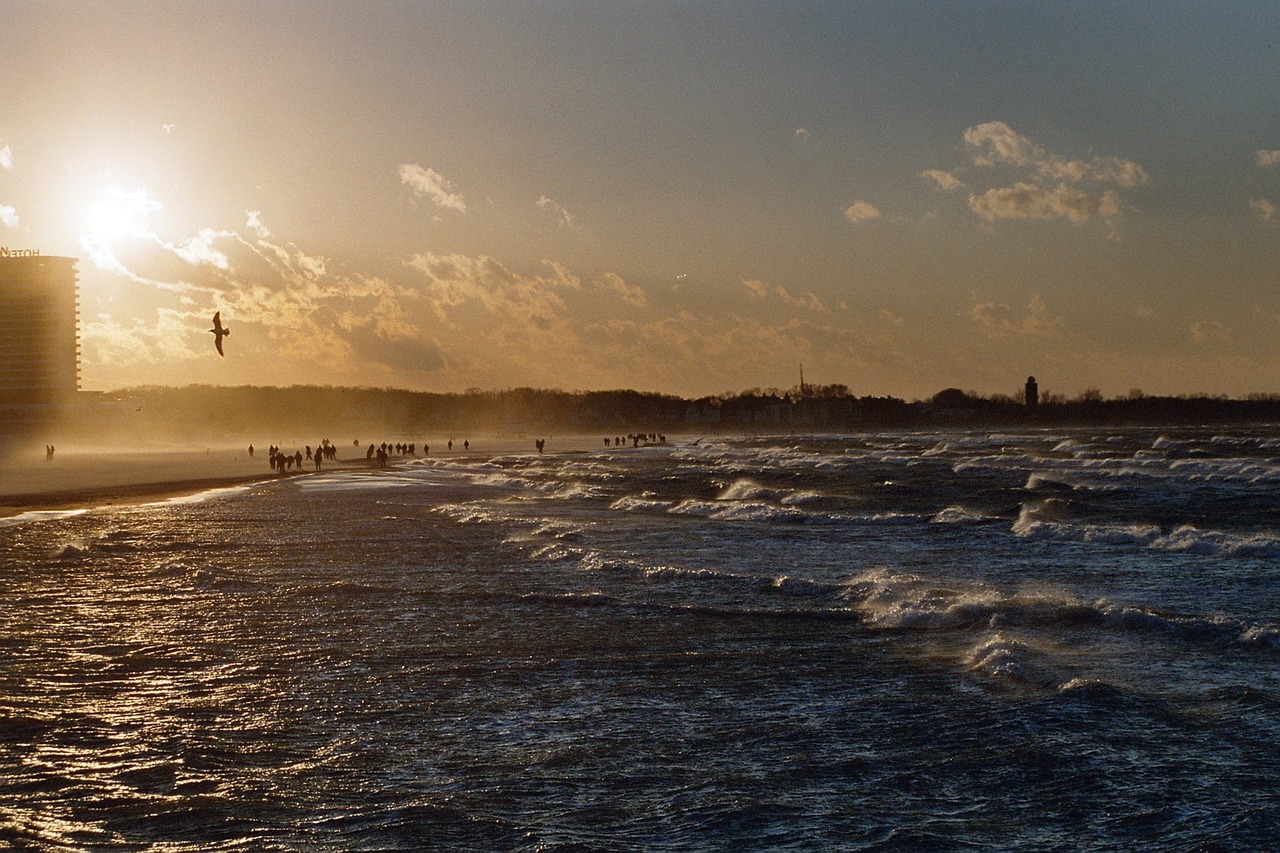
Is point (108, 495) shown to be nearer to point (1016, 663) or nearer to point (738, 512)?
point (738, 512)

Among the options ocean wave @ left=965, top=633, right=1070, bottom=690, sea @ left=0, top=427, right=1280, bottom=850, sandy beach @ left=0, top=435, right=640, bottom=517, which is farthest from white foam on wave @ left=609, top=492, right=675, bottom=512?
ocean wave @ left=965, top=633, right=1070, bottom=690

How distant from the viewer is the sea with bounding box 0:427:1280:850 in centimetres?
805

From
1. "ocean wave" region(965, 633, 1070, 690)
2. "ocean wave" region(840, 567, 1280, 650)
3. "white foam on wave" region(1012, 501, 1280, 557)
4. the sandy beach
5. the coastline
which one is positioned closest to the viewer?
"ocean wave" region(965, 633, 1070, 690)

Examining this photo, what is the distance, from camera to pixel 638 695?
1151 cm


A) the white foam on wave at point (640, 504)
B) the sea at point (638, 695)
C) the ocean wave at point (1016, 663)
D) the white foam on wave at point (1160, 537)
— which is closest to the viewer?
the sea at point (638, 695)

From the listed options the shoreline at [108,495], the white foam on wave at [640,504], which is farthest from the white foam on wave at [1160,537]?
the shoreline at [108,495]

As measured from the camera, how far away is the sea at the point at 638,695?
26.4 feet

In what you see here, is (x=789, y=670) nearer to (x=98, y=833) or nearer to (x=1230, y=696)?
(x=1230, y=696)

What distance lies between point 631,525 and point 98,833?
23536mm

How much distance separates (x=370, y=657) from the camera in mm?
13227

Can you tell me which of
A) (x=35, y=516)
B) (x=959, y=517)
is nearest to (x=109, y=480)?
(x=35, y=516)

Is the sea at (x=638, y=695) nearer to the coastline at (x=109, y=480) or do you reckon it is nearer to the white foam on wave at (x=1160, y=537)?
the white foam on wave at (x=1160, y=537)

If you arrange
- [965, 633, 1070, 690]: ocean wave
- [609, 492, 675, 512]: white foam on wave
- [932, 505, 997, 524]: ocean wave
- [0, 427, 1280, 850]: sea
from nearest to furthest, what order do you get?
[0, 427, 1280, 850]: sea → [965, 633, 1070, 690]: ocean wave → [932, 505, 997, 524]: ocean wave → [609, 492, 675, 512]: white foam on wave

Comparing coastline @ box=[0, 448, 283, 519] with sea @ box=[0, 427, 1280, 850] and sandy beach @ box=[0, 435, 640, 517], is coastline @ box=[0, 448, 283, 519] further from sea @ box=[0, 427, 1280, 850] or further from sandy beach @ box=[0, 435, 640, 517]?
sea @ box=[0, 427, 1280, 850]
